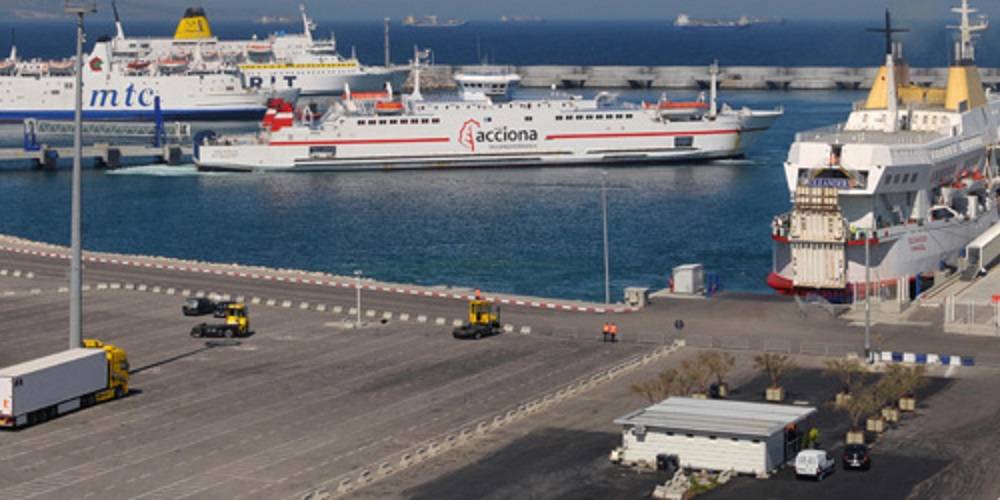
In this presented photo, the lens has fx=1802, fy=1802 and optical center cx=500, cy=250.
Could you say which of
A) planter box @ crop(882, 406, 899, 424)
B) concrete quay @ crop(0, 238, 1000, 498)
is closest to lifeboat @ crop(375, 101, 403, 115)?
concrete quay @ crop(0, 238, 1000, 498)

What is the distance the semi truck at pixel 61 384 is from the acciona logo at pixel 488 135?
87363mm

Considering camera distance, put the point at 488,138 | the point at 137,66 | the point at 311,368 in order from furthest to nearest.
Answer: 1. the point at 137,66
2. the point at 488,138
3. the point at 311,368

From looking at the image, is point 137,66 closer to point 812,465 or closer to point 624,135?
point 624,135

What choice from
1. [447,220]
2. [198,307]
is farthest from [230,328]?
[447,220]

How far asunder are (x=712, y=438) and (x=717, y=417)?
5.16ft

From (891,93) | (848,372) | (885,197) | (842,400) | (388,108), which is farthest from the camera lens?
(388,108)

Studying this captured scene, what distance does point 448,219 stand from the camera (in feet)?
364

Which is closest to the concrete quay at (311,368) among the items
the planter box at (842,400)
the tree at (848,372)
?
the tree at (848,372)

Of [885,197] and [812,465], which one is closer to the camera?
[812,465]

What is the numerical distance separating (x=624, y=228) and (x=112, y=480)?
206 ft

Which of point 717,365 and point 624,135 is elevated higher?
point 624,135

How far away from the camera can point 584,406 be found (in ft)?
167

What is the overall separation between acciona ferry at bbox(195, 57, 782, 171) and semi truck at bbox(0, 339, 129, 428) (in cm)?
8670

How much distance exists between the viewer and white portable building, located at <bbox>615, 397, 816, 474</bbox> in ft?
141
